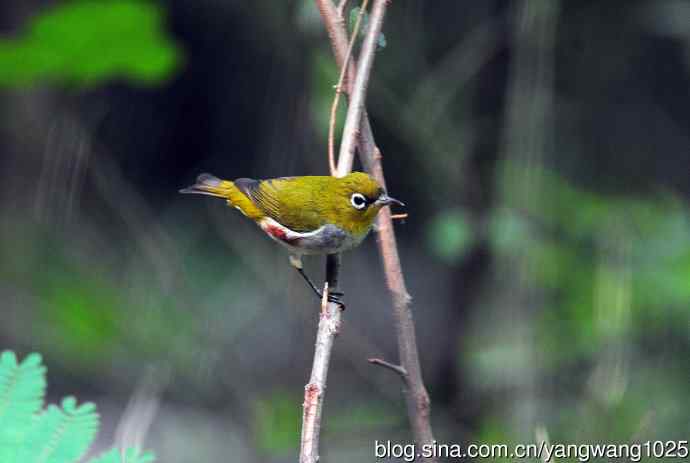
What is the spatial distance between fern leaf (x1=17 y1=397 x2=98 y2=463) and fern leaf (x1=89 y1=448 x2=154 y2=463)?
47 mm

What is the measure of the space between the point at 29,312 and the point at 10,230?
0.68 m

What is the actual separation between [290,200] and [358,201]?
49 centimetres

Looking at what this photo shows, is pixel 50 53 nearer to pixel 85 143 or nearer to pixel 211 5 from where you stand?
pixel 85 143

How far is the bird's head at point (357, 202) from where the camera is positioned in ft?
10.1

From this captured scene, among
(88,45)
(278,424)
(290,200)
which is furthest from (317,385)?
(278,424)

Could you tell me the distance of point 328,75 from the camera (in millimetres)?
5164

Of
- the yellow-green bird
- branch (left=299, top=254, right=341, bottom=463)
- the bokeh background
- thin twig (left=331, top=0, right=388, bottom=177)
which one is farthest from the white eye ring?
the bokeh background

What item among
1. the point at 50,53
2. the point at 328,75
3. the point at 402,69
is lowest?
the point at 50,53

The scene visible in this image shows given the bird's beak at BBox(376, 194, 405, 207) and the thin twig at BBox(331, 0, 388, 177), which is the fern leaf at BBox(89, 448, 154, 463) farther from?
the bird's beak at BBox(376, 194, 405, 207)

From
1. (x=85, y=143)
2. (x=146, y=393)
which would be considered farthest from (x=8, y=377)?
(x=85, y=143)

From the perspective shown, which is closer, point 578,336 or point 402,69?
point 578,336

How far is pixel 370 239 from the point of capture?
7477 mm

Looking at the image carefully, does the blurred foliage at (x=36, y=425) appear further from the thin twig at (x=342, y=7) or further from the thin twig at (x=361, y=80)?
the thin twig at (x=342, y=7)

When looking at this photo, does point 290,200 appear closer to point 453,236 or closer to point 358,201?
point 358,201
